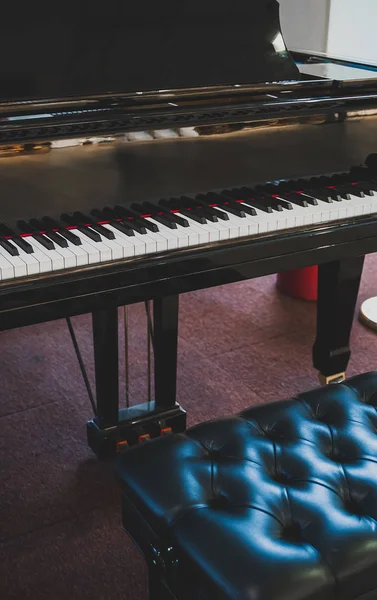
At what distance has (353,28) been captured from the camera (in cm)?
380

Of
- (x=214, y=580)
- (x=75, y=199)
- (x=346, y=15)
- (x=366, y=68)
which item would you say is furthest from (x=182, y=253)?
(x=346, y=15)

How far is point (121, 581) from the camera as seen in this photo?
6.01 ft

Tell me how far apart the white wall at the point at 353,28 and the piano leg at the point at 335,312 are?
74.0 inches

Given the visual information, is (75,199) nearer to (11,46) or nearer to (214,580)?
(11,46)

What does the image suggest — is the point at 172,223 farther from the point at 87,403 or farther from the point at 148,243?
the point at 87,403

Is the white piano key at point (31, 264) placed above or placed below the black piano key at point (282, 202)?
below

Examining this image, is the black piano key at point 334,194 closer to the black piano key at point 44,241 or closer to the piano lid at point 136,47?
the piano lid at point 136,47

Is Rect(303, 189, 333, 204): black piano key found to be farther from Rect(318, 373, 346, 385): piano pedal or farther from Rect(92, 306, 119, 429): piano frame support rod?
Rect(318, 373, 346, 385): piano pedal

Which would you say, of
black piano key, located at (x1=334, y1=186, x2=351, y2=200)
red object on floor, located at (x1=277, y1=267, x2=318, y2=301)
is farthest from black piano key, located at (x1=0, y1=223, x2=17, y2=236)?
red object on floor, located at (x1=277, y1=267, x2=318, y2=301)

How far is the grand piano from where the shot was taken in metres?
1.58

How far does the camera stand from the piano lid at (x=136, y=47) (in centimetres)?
178

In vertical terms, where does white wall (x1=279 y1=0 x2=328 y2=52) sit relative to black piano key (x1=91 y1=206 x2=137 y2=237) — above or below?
above

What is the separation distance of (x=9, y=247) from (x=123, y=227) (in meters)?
0.27

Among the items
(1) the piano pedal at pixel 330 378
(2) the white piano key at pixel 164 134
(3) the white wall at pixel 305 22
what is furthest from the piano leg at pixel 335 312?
(3) the white wall at pixel 305 22
